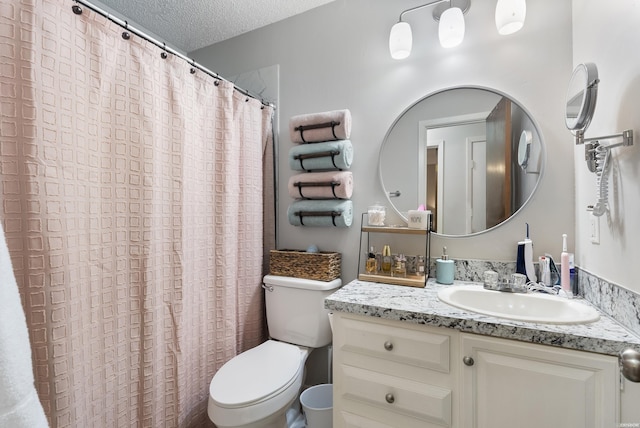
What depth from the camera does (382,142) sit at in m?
1.60

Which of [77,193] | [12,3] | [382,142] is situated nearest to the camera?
[12,3]

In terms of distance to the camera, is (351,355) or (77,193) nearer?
(77,193)

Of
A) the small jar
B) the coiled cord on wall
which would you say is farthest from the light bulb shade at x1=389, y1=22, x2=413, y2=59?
the coiled cord on wall

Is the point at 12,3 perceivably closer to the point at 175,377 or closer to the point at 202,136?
the point at 202,136

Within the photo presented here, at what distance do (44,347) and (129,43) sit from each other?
1.10 metres

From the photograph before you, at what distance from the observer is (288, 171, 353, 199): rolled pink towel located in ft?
5.15

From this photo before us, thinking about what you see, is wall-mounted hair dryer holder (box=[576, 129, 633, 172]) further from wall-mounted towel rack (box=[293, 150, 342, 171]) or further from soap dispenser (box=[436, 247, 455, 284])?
wall-mounted towel rack (box=[293, 150, 342, 171])

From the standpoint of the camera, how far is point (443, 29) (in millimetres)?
1346

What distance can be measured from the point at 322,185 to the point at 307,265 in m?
0.47

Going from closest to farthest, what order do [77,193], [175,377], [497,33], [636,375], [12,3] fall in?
[636,375] → [12,3] → [77,193] → [175,377] → [497,33]

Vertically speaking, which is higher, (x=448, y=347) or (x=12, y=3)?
(x=12, y=3)

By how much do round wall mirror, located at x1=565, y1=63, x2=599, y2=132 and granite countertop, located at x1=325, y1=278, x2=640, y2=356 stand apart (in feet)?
2.22

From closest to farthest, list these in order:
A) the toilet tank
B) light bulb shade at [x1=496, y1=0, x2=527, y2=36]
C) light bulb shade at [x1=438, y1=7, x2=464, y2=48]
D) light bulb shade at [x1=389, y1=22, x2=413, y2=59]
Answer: light bulb shade at [x1=496, y1=0, x2=527, y2=36], light bulb shade at [x1=438, y1=7, x2=464, y2=48], light bulb shade at [x1=389, y1=22, x2=413, y2=59], the toilet tank

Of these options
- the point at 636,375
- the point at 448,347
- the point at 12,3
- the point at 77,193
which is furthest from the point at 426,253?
the point at 12,3
